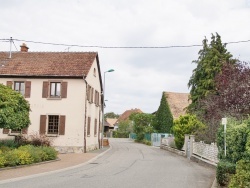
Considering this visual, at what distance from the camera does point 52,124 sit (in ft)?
91.6

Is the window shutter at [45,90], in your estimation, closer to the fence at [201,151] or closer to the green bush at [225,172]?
the fence at [201,151]

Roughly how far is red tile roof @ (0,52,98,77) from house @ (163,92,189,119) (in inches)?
789

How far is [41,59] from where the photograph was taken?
30188 millimetres

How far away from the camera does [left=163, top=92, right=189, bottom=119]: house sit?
48.4m

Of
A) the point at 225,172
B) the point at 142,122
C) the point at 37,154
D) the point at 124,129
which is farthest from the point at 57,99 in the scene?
the point at 124,129

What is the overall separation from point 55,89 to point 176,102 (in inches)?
1046

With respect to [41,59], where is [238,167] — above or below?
below

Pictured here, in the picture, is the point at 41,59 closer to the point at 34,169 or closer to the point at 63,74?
the point at 63,74

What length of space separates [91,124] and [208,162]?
46.4 feet

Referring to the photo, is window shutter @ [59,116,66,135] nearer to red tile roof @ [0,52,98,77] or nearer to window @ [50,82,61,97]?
window @ [50,82,61,97]

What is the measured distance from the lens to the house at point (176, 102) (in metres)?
48.4

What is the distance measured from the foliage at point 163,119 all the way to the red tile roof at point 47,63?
64.2 ft

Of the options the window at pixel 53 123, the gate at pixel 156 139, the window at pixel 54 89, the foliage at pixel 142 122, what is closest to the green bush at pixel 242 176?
the window at pixel 54 89

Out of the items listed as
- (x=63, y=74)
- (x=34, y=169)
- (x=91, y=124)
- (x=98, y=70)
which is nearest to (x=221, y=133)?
(x=34, y=169)
